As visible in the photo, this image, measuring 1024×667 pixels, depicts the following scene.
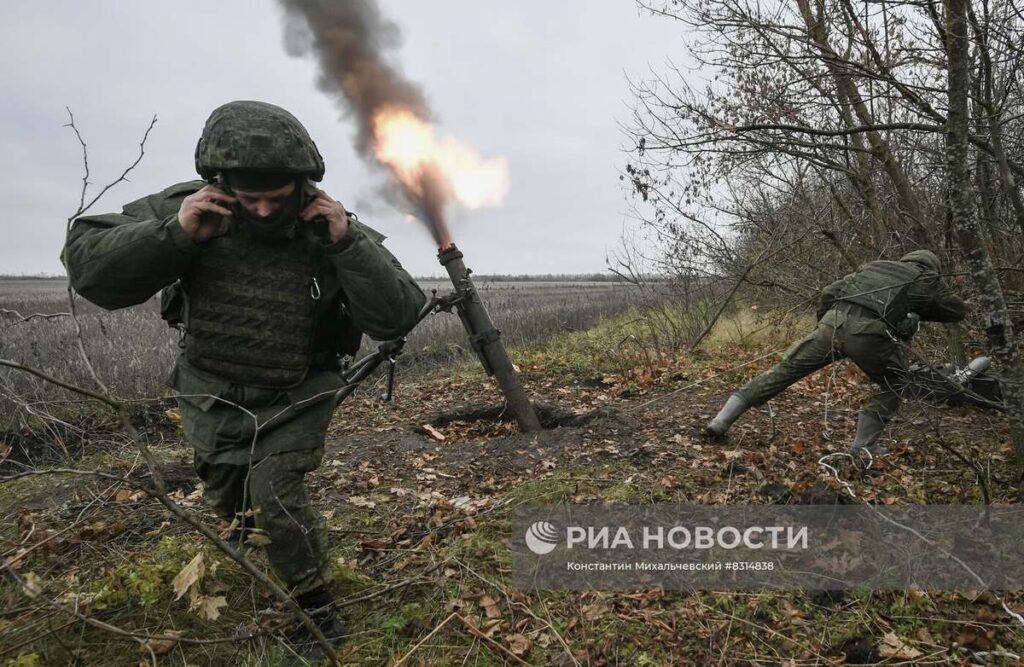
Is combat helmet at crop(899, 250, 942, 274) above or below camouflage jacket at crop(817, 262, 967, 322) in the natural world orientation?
above

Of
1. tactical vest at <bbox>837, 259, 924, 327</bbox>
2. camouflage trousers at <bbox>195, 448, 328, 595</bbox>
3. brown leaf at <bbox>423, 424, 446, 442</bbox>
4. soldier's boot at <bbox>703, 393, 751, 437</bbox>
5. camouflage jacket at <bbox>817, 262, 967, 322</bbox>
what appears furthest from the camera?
brown leaf at <bbox>423, 424, 446, 442</bbox>

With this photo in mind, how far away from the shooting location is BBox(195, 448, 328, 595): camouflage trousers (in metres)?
2.47

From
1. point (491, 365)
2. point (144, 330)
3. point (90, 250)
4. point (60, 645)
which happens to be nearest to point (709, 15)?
point (491, 365)

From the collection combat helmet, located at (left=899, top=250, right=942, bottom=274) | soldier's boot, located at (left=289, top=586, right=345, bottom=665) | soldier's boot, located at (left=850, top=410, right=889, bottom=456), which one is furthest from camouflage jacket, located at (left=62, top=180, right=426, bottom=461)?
combat helmet, located at (left=899, top=250, right=942, bottom=274)

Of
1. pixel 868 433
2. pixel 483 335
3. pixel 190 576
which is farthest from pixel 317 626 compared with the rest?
pixel 868 433

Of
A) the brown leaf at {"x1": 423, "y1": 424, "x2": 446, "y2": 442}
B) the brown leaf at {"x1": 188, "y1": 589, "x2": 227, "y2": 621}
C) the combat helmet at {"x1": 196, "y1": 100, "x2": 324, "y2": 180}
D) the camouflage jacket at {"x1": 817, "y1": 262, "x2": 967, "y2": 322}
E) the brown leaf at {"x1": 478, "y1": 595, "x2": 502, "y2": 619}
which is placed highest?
the combat helmet at {"x1": 196, "y1": 100, "x2": 324, "y2": 180}

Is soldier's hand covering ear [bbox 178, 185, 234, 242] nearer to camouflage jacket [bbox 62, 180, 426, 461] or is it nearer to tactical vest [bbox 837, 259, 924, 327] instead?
camouflage jacket [bbox 62, 180, 426, 461]

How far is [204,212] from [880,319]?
4.43m

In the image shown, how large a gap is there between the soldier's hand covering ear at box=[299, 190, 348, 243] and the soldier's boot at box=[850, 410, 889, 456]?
406 cm

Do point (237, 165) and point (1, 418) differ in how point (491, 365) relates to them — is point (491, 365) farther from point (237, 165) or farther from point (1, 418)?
point (1, 418)

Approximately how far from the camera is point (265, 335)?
8.77ft

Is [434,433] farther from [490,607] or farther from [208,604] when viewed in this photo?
[208,604]

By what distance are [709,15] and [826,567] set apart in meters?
4.40

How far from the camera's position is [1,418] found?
6.51 m
